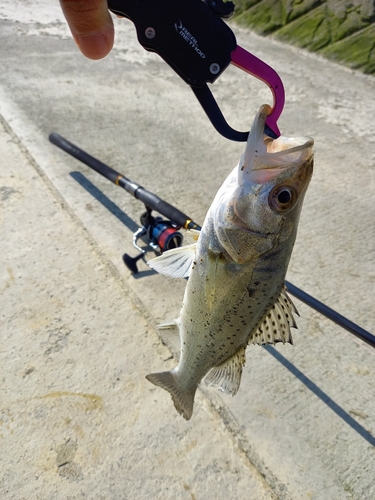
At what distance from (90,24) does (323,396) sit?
2406 mm

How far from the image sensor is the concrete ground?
2324mm

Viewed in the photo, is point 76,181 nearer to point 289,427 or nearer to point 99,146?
point 99,146

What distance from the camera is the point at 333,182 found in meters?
4.66

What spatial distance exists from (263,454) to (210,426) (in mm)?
324

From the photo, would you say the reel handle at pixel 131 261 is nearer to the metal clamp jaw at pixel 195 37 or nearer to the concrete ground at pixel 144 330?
the concrete ground at pixel 144 330

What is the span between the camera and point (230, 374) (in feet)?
6.17

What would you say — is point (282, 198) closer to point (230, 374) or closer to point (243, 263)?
point (243, 263)

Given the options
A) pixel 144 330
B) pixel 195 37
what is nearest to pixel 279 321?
pixel 195 37

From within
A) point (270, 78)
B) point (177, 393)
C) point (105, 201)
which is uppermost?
point (270, 78)

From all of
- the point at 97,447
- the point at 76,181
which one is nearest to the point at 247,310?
the point at 97,447

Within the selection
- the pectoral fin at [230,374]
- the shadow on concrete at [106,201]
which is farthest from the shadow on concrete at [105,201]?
the pectoral fin at [230,374]

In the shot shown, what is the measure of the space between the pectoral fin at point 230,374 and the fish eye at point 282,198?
656 mm

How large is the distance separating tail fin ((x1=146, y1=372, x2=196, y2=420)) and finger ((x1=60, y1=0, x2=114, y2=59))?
1415 millimetres

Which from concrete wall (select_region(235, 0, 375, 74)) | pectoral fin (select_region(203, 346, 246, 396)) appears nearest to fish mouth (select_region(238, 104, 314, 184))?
pectoral fin (select_region(203, 346, 246, 396))
